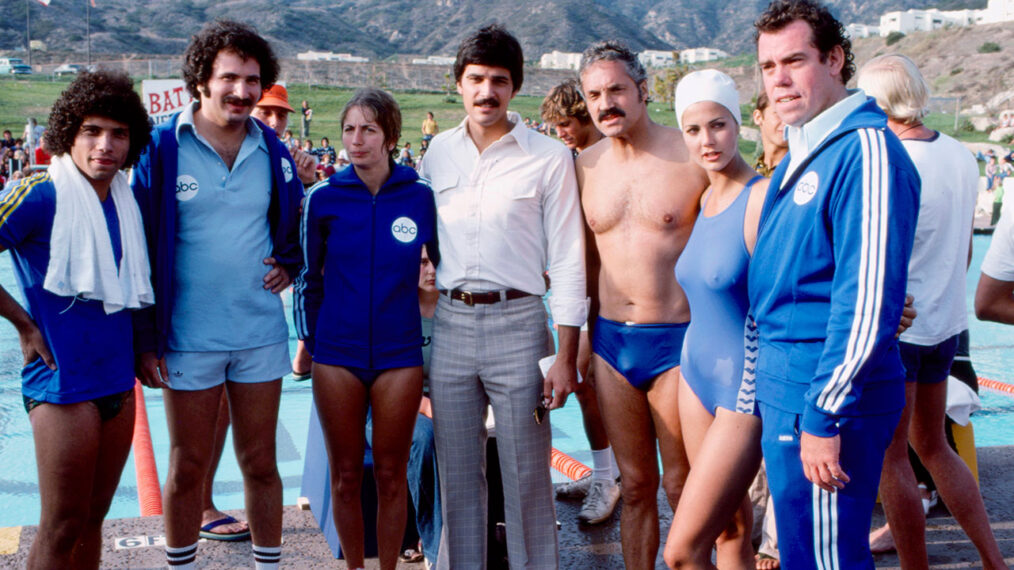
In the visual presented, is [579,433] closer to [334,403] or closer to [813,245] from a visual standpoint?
[334,403]

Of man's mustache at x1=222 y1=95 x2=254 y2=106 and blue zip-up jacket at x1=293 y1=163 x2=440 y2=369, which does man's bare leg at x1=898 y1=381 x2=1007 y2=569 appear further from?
man's mustache at x1=222 y1=95 x2=254 y2=106

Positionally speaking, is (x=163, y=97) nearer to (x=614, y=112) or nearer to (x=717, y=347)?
(x=614, y=112)

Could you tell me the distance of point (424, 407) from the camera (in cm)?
365

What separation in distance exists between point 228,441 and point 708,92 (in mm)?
6891

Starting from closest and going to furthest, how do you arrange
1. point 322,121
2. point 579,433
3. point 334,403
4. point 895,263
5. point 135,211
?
point 895,263 < point 135,211 < point 334,403 < point 579,433 < point 322,121

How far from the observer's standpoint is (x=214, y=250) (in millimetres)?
2975

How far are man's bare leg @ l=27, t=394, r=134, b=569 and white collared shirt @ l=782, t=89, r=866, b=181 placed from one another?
86.7 inches

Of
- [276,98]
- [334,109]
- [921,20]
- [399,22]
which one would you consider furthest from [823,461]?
[399,22]

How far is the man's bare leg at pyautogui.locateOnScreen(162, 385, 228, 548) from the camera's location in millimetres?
2967

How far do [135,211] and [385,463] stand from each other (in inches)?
48.6

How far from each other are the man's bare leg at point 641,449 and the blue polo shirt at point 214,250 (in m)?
1.31

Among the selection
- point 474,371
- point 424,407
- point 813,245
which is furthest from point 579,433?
→ point 813,245

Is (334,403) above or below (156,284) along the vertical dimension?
below

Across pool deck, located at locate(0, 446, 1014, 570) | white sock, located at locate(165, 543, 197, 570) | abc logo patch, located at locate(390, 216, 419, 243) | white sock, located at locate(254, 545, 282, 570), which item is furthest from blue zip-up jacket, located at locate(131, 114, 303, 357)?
pool deck, located at locate(0, 446, 1014, 570)
